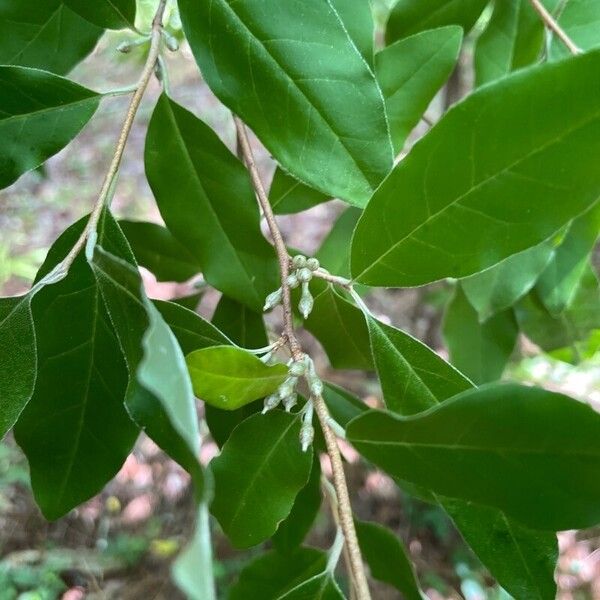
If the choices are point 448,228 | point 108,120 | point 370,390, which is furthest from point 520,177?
point 108,120

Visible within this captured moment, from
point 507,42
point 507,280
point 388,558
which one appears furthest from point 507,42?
point 388,558

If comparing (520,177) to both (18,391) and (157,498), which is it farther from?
(157,498)

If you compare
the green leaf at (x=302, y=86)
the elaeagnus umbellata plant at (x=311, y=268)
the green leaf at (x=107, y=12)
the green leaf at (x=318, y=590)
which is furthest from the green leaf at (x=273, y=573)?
the green leaf at (x=107, y=12)

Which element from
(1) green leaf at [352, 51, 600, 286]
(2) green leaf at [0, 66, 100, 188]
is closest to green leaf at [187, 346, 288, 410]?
(1) green leaf at [352, 51, 600, 286]

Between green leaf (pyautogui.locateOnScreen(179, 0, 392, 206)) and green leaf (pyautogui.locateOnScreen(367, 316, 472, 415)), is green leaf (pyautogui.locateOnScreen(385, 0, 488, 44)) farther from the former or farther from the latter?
green leaf (pyautogui.locateOnScreen(367, 316, 472, 415))

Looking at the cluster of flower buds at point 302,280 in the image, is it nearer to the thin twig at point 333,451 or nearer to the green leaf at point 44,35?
the thin twig at point 333,451

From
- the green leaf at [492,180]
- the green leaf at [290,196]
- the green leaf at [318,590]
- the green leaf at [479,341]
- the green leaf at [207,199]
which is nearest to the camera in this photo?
the green leaf at [492,180]
